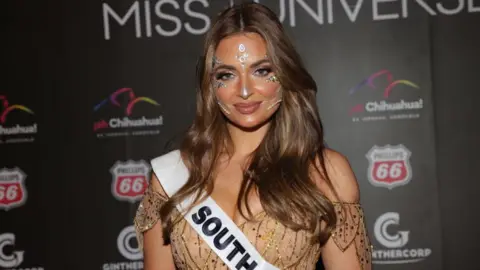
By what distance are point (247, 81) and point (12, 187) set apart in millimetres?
2129

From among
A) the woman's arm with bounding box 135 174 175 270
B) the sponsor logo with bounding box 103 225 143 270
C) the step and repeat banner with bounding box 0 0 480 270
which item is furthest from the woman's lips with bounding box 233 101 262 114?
the sponsor logo with bounding box 103 225 143 270

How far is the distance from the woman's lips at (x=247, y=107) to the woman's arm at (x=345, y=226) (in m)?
0.29

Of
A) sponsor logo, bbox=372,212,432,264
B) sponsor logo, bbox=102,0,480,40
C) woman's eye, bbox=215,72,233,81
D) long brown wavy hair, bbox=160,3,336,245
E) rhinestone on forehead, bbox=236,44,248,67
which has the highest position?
sponsor logo, bbox=102,0,480,40

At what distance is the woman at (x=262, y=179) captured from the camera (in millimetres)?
1963

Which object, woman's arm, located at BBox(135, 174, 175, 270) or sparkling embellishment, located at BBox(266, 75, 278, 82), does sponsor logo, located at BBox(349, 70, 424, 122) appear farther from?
woman's arm, located at BBox(135, 174, 175, 270)

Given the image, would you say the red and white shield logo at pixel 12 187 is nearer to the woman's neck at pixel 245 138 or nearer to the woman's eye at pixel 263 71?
the woman's neck at pixel 245 138

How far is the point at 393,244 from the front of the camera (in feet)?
11.1

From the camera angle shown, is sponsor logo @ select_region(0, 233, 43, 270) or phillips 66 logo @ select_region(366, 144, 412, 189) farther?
sponsor logo @ select_region(0, 233, 43, 270)

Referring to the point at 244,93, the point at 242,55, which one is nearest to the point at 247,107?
the point at 244,93

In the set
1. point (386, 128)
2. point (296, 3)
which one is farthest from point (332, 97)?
point (296, 3)

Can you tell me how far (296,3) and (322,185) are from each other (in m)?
1.65

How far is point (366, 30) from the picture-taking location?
133 inches

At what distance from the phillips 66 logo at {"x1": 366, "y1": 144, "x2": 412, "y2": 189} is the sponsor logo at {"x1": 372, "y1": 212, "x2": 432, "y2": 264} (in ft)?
0.59

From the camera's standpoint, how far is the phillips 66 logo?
3373 mm
